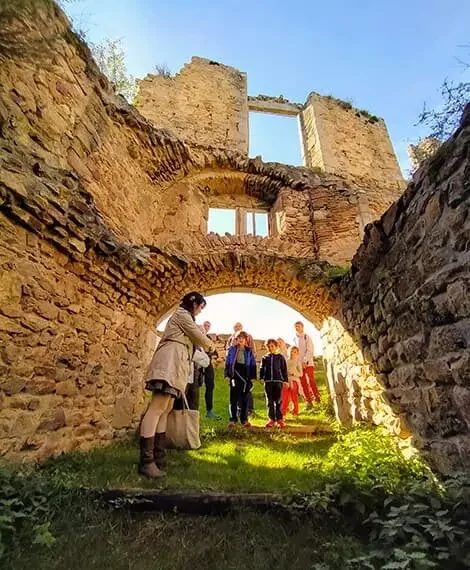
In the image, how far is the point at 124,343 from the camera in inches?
192

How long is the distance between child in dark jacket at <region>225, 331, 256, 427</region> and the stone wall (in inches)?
108

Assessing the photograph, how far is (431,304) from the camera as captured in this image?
245 cm

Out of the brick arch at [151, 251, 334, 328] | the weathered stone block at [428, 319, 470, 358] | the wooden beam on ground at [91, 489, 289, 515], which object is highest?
the brick arch at [151, 251, 334, 328]

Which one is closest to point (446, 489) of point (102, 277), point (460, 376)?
point (460, 376)

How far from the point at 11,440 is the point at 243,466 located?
2113mm

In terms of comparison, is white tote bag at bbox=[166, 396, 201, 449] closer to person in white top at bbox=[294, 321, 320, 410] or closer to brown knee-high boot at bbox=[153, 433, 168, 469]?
brown knee-high boot at bbox=[153, 433, 168, 469]

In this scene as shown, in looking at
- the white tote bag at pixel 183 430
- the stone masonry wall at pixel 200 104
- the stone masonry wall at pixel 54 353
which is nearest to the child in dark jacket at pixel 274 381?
the white tote bag at pixel 183 430

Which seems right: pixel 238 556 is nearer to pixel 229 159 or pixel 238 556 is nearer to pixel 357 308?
pixel 357 308

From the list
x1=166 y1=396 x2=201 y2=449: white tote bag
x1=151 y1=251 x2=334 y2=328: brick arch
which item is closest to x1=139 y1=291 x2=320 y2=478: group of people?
x1=166 y1=396 x2=201 y2=449: white tote bag

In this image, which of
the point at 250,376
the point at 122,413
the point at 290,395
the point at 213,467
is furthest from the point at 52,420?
the point at 290,395

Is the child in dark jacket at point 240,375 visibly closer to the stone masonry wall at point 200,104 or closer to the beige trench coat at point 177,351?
the beige trench coat at point 177,351

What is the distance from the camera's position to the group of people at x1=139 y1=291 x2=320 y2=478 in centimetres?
314

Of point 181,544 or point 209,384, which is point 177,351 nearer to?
point 181,544

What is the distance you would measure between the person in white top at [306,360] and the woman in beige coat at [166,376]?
4.43 metres
